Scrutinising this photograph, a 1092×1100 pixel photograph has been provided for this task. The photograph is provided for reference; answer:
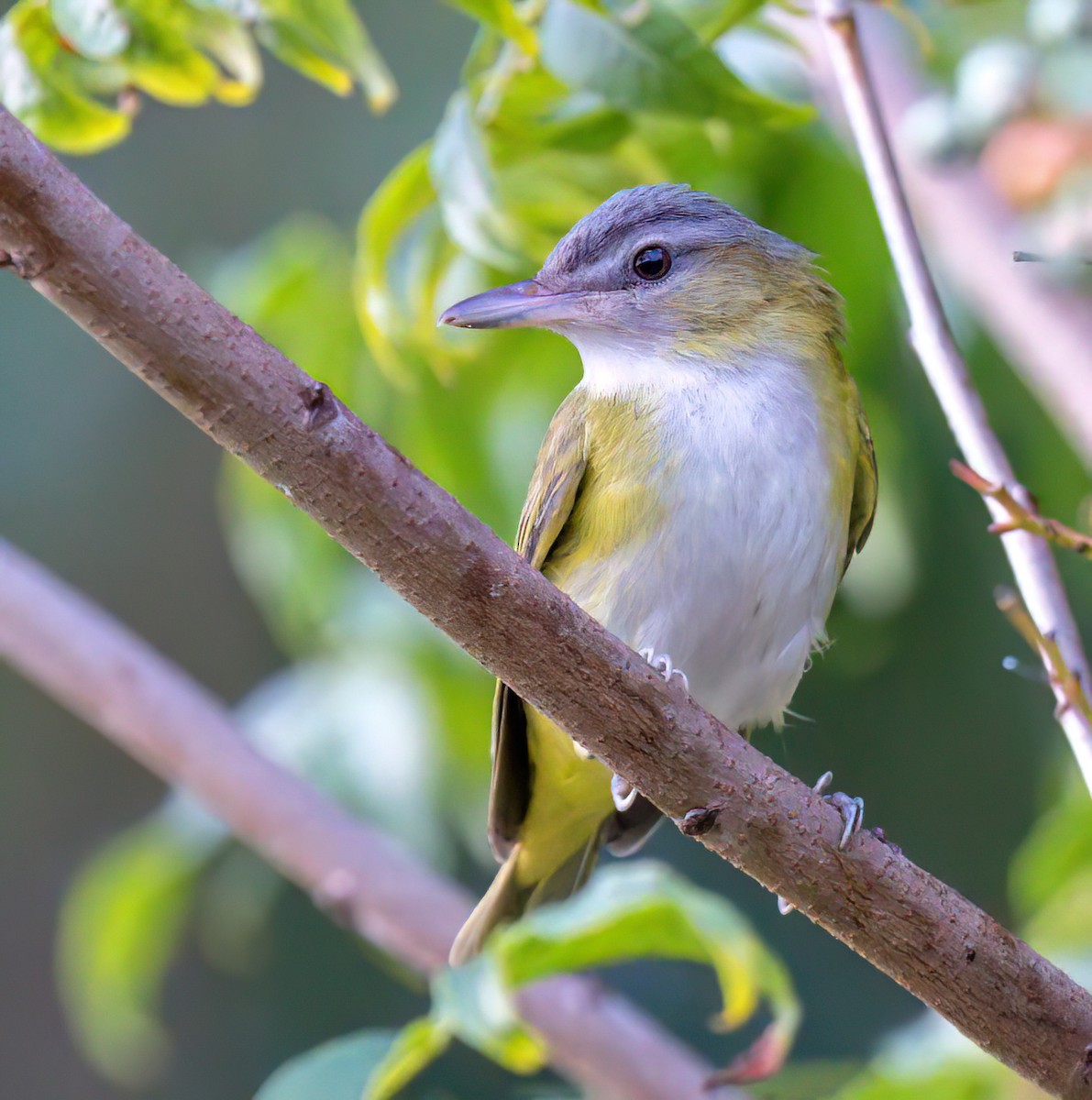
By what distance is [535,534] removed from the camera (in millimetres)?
1828

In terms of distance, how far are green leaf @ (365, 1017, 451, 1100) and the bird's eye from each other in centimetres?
100

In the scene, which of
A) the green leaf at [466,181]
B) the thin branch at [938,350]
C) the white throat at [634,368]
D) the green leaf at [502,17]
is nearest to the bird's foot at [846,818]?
the thin branch at [938,350]

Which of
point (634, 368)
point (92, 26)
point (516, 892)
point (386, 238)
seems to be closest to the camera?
point (92, 26)

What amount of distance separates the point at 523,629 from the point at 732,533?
664mm

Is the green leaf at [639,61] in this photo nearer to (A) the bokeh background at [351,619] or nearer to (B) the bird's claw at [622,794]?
(A) the bokeh background at [351,619]

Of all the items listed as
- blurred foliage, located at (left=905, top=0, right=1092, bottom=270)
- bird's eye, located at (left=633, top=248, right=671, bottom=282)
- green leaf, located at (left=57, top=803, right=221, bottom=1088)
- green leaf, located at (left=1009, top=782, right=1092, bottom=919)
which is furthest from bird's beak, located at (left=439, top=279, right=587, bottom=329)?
green leaf, located at (left=57, top=803, right=221, bottom=1088)

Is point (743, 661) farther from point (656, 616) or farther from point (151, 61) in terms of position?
point (151, 61)

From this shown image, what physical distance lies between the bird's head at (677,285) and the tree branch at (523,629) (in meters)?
0.72

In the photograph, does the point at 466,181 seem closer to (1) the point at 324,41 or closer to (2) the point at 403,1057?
(1) the point at 324,41

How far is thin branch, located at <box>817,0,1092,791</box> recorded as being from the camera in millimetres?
1373

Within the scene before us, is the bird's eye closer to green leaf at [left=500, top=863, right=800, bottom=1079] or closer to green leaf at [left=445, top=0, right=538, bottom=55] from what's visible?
green leaf at [left=445, top=0, right=538, bottom=55]

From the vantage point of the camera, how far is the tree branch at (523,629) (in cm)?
100

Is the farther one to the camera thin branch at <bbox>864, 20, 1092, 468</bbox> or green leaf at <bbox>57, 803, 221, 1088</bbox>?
green leaf at <bbox>57, 803, 221, 1088</bbox>

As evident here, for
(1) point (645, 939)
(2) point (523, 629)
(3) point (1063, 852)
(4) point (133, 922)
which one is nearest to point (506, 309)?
(2) point (523, 629)
